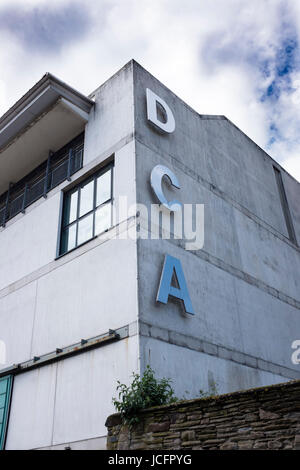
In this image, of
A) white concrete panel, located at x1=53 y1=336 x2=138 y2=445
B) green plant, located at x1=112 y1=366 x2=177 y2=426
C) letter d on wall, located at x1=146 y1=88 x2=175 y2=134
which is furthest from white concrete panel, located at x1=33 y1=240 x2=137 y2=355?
letter d on wall, located at x1=146 y1=88 x2=175 y2=134

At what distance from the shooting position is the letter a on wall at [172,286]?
13.2 m

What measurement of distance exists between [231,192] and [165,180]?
4338mm

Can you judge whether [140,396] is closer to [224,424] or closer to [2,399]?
[224,424]

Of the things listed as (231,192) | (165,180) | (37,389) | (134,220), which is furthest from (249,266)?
(37,389)

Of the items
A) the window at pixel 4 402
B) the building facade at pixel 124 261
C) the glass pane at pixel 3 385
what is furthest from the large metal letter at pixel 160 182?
the glass pane at pixel 3 385

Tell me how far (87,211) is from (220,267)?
16.1ft

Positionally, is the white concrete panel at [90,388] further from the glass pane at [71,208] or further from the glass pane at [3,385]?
the glass pane at [71,208]

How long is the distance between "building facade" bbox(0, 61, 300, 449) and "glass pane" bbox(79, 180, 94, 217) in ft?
0.20

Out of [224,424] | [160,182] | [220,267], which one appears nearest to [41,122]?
[160,182]

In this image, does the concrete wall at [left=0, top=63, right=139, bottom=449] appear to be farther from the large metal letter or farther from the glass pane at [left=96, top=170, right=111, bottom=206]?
the large metal letter

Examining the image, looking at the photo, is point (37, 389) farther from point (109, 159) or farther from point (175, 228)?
point (109, 159)

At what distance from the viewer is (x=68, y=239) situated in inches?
656

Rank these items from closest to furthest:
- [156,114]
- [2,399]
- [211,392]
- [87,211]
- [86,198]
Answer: [211,392] → [2,399] → [87,211] → [86,198] → [156,114]

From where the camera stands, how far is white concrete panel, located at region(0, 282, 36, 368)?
1556 cm
